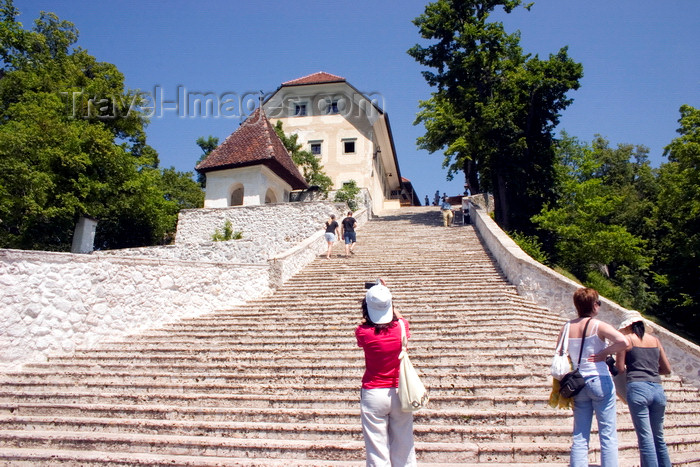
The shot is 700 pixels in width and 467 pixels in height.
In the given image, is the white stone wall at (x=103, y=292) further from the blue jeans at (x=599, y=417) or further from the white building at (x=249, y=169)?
the white building at (x=249, y=169)

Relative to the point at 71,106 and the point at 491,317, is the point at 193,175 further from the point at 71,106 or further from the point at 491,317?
the point at 491,317

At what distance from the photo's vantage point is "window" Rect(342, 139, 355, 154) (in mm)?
32625

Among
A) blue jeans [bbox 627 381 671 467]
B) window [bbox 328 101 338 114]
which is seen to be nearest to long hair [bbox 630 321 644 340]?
blue jeans [bbox 627 381 671 467]

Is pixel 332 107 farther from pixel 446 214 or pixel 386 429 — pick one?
pixel 386 429

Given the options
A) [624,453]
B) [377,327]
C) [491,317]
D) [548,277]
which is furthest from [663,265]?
[377,327]

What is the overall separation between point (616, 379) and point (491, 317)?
13.0 ft

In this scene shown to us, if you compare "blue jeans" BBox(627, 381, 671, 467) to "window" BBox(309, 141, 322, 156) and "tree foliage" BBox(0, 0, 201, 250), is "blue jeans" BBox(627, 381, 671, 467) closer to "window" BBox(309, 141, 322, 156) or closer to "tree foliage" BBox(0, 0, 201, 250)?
"tree foliage" BBox(0, 0, 201, 250)

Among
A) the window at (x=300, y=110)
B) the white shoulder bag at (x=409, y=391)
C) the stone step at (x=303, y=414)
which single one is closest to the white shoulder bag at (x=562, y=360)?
the white shoulder bag at (x=409, y=391)

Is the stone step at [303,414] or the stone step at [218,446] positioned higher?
the stone step at [303,414]

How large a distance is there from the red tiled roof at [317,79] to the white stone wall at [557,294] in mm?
21692

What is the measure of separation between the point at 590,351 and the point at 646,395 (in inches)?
31.8

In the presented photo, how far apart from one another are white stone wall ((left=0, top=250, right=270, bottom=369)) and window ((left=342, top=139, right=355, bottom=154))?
882 inches

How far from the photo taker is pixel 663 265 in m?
27.6

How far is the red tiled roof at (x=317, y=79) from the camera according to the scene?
107 ft
